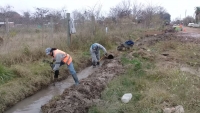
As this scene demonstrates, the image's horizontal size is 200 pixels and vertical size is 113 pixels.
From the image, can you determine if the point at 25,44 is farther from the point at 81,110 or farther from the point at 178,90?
the point at 178,90

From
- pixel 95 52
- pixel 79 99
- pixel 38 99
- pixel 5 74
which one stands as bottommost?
pixel 38 99

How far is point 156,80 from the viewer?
7.19 meters

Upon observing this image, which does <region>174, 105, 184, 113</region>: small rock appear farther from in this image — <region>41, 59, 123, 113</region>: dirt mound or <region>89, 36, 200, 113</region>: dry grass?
<region>41, 59, 123, 113</region>: dirt mound

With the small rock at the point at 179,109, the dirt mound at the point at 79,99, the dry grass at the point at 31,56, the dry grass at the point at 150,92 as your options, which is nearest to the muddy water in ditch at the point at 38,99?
the dry grass at the point at 31,56

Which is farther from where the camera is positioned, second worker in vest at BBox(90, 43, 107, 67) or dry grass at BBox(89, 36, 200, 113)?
second worker in vest at BBox(90, 43, 107, 67)

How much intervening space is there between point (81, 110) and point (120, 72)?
142 inches

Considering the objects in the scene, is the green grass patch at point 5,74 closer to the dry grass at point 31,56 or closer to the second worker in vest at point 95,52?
the dry grass at point 31,56

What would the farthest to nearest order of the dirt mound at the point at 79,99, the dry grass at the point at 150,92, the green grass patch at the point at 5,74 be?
1. the green grass patch at the point at 5,74
2. the dirt mound at the point at 79,99
3. the dry grass at the point at 150,92

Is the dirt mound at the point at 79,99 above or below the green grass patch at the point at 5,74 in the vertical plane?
below

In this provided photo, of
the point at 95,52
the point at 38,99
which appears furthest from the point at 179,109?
the point at 95,52

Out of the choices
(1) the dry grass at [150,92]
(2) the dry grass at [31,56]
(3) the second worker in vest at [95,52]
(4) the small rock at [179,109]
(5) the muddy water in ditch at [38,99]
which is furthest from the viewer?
(3) the second worker in vest at [95,52]

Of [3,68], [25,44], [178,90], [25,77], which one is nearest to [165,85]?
[178,90]

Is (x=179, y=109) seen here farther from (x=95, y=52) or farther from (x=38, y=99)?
(x=95, y=52)

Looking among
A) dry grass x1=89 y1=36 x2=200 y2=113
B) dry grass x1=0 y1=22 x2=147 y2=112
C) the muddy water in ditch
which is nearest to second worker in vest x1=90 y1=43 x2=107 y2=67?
dry grass x1=0 y1=22 x2=147 y2=112
